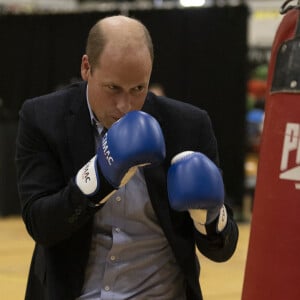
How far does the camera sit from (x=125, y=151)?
4.82 feet

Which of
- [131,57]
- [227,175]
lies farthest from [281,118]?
[227,175]

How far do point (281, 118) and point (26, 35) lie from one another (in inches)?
207

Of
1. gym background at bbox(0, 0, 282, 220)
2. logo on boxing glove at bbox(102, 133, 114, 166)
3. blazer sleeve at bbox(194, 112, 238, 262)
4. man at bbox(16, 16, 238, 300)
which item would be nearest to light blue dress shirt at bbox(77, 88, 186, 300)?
man at bbox(16, 16, 238, 300)

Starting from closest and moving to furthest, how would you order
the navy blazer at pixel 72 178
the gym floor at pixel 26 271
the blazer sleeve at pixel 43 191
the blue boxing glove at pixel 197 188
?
1. the blue boxing glove at pixel 197 188
2. the blazer sleeve at pixel 43 191
3. the navy blazer at pixel 72 178
4. the gym floor at pixel 26 271

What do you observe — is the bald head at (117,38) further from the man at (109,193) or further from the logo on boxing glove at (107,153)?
the logo on boxing glove at (107,153)

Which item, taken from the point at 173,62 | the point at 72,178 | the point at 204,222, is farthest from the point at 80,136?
the point at 173,62

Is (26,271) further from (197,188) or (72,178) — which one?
(197,188)

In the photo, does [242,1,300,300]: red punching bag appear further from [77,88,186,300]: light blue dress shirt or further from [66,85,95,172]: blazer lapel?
[66,85,95,172]: blazer lapel

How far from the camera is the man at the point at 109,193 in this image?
1.56 m

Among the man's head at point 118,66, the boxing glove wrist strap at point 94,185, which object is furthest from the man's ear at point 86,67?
the boxing glove wrist strap at point 94,185

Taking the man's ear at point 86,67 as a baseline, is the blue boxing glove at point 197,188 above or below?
below

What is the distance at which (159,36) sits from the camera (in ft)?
19.7

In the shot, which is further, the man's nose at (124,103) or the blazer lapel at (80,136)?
the blazer lapel at (80,136)

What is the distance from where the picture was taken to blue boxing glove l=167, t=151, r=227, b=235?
57.6 inches
